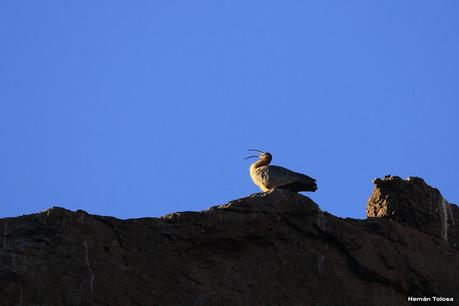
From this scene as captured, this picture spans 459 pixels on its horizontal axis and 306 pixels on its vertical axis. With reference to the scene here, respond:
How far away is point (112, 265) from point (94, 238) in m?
0.57

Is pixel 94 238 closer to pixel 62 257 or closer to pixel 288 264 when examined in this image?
pixel 62 257

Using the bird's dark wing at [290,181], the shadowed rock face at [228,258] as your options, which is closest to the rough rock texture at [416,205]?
the shadowed rock face at [228,258]

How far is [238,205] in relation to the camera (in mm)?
18391

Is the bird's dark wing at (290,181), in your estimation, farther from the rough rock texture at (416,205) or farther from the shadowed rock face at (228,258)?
the shadowed rock face at (228,258)

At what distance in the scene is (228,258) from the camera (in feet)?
58.6

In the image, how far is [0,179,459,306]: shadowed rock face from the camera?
15.9 m

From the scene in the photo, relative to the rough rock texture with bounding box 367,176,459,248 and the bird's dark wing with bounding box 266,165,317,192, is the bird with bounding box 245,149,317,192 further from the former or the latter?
the rough rock texture with bounding box 367,176,459,248

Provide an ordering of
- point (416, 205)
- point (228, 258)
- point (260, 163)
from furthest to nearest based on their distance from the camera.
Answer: point (260, 163) → point (416, 205) → point (228, 258)

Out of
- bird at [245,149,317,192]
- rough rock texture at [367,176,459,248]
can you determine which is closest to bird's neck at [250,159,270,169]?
bird at [245,149,317,192]

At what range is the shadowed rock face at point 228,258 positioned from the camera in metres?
15.9

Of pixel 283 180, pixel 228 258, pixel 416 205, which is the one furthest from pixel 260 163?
pixel 228 258

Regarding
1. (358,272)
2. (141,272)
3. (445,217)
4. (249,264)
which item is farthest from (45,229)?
(445,217)

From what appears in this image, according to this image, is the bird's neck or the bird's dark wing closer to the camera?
the bird's dark wing

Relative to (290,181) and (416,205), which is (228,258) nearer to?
(416,205)
